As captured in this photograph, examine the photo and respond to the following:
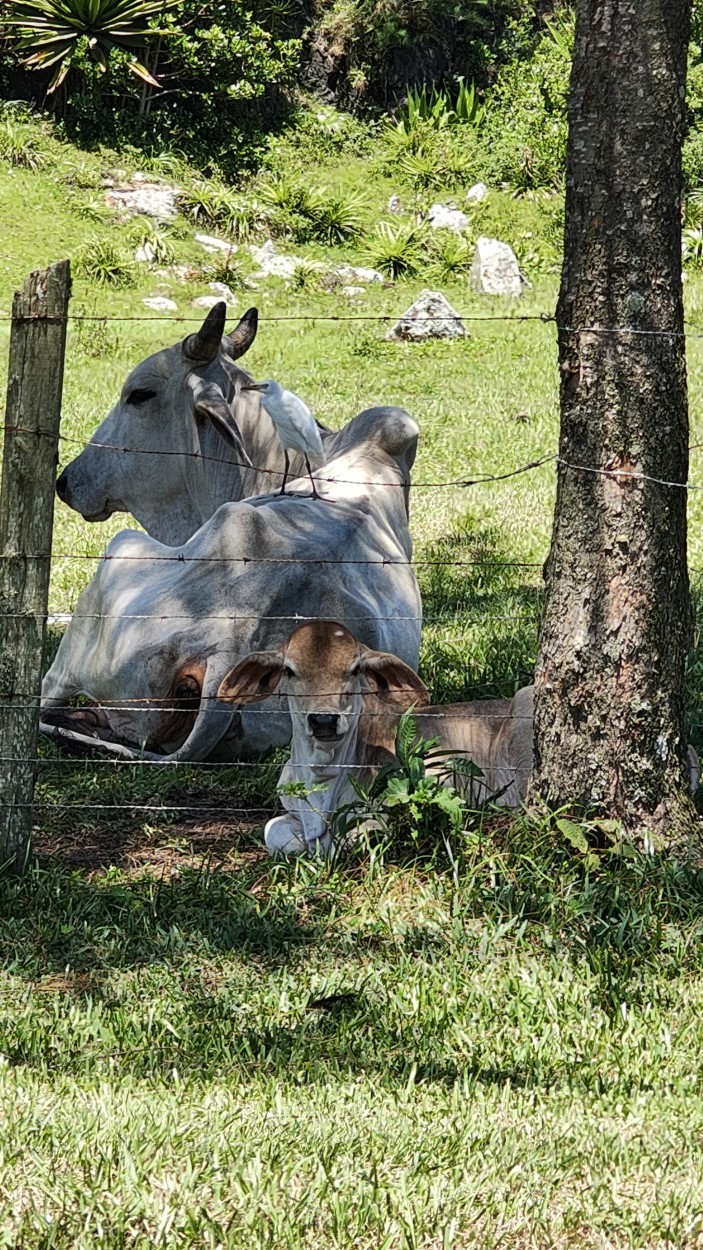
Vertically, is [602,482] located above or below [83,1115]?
above

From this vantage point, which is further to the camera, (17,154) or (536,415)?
(17,154)

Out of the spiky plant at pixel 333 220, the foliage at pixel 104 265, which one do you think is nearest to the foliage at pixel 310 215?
the spiky plant at pixel 333 220

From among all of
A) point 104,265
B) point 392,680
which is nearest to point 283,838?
point 392,680

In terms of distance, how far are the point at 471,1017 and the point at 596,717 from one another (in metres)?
1.05

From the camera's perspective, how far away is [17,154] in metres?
20.2

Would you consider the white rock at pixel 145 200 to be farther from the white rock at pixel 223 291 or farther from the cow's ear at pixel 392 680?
the cow's ear at pixel 392 680

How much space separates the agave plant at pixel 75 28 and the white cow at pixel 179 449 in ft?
48.8

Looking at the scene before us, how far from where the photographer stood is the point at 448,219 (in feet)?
67.3

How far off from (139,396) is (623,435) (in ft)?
12.5

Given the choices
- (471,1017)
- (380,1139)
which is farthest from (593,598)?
(380,1139)

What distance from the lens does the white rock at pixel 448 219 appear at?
2036cm

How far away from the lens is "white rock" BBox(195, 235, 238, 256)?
18.7m

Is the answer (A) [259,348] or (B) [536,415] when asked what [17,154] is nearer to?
(A) [259,348]

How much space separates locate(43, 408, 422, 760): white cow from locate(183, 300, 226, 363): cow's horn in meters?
1.10
